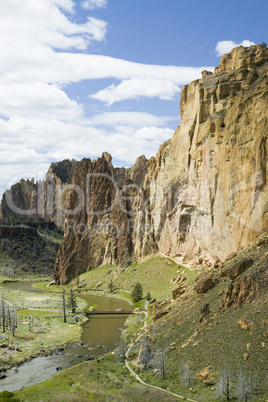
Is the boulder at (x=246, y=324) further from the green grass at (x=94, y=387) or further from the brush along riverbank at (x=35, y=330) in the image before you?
the brush along riverbank at (x=35, y=330)

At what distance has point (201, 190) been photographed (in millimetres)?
97625

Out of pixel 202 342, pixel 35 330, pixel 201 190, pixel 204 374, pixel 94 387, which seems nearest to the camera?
pixel 204 374

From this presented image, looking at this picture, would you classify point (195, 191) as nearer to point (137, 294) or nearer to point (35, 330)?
point (137, 294)

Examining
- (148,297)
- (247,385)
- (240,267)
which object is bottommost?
(148,297)

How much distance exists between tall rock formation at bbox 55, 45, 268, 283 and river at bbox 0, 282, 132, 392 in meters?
26.7

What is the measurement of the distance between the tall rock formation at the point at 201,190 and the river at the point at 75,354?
87.6ft

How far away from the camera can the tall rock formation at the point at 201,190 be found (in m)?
72.1

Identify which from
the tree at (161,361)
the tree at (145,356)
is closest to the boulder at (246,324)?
the tree at (161,361)

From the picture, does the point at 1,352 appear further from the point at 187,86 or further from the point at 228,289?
the point at 187,86

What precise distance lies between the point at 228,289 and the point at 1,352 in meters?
38.0

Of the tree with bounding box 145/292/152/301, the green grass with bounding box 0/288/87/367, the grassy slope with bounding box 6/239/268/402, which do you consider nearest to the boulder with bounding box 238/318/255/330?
the grassy slope with bounding box 6/239/268/402

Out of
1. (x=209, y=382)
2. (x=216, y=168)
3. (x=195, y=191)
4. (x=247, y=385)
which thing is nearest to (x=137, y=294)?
(x=195, y=191)

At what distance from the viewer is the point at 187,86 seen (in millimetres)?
113500

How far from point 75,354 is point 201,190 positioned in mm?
49884
